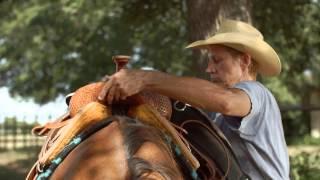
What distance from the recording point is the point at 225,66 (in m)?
2.99

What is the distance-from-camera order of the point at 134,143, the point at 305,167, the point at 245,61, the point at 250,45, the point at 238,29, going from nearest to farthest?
1. the point at 134,143
2. the point at 250,45
3. the point at 245,61
4. the point at 238,29
5. the point at 305,167

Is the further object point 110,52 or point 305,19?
point 110,52

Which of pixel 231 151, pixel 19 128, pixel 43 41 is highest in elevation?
pixel 231 151

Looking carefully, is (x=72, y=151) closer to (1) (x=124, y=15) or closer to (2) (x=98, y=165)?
(2) (x=98, y=165)

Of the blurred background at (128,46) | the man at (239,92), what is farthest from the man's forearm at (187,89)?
the blurred background at (128,46)

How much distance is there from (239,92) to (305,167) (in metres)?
7.44

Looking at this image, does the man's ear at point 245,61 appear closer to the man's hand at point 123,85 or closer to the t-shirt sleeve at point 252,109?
the t-shirt sleeve at point 252,109

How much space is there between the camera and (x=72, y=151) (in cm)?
233

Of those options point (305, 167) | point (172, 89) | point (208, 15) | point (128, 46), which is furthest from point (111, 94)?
point (128, 46)

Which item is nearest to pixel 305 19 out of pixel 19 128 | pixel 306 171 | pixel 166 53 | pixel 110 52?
pixel 306 171

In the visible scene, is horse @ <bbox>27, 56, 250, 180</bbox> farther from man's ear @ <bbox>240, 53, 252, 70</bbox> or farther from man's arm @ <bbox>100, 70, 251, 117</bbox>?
man's ear @ <bbox>240, 53, 252, 70</bbox>

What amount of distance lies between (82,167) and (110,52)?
20494mm

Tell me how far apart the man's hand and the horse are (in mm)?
61

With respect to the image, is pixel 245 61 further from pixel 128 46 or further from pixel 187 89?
pixel 128 46
